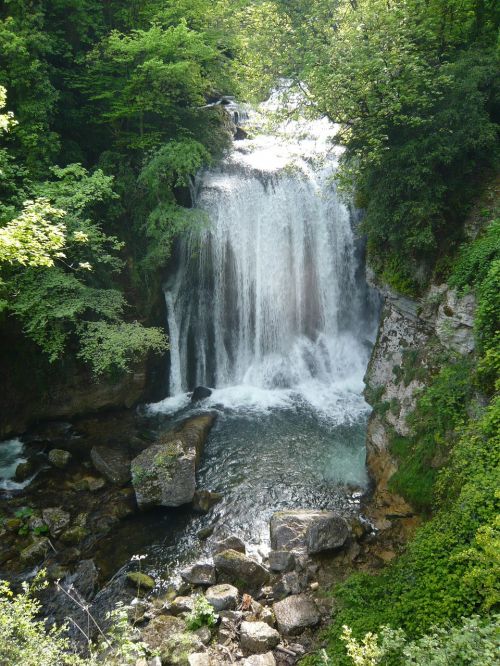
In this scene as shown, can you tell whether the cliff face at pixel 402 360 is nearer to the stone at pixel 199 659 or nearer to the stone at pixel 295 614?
the stone at pixel 295 614

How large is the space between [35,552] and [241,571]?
168 inches

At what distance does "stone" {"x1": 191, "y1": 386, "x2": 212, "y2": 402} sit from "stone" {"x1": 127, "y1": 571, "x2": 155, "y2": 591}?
708cm

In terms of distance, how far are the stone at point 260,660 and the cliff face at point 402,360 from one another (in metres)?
3.70

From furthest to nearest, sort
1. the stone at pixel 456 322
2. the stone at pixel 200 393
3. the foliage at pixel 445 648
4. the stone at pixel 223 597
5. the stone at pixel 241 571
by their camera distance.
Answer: the stone at pixel 200 393 → the stone at pixel 456 322 → the stone at pixel 241 571 → the stone at pixel 223 597 → the foliage at pixel 445 648

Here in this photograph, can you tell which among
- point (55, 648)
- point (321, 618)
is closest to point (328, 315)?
point (321, 618)

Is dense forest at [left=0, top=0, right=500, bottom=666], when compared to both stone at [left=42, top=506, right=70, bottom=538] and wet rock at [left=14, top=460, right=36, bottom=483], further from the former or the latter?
stone at [left=42, top=506, right=70, bottom=538]

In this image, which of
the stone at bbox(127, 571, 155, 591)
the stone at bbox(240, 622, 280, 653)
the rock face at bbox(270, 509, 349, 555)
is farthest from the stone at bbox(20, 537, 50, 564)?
the rock face at bbox(270, 509, 349, 555)

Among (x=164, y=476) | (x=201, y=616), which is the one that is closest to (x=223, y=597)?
(x=201, y=616)

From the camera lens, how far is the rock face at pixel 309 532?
26.5 feet

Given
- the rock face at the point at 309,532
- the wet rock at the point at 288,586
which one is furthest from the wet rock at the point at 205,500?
the wet rock at the point at 288,586

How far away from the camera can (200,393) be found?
48.8 feet

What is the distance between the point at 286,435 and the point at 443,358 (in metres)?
5.32

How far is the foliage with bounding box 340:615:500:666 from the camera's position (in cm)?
387

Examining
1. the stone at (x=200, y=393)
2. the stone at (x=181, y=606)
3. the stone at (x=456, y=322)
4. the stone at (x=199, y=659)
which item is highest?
the stone at (x=456, y=322)
